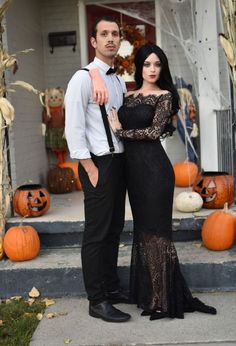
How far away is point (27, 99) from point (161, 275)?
3243mm

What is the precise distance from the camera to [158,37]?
6.68 meters

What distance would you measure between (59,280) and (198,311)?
1.17m

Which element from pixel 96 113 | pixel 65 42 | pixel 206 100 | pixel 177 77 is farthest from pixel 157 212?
pixel 65 42

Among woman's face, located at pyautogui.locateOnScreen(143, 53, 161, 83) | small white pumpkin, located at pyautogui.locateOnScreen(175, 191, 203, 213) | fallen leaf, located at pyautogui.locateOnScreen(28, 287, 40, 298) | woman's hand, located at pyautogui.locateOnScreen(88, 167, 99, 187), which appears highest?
woman's face, located at pyautogui.locateOnScreen(143, 53, 161, 83)

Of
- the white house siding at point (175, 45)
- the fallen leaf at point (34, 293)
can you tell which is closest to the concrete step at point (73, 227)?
the fallen leaf at point (34, 293)

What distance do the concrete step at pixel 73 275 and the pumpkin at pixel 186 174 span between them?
6.85 feet

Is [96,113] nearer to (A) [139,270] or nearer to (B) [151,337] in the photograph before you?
(A) [139,270]

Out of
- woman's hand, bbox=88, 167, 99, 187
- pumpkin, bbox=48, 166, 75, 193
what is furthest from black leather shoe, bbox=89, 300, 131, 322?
pumpkin, bbox=48, 166, 75, 193

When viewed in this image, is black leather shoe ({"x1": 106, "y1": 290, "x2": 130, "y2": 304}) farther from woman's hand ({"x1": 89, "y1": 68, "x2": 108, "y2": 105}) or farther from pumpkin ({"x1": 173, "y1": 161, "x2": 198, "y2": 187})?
pumpkin ({"x1": 173, "y1": 161, "x2": 198, "y2": 187})

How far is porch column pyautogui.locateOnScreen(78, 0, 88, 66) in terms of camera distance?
6.73 m

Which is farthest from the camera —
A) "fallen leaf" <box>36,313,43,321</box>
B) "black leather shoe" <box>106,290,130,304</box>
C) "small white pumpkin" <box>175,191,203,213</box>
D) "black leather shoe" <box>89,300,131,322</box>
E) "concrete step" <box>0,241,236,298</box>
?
"small white pumpkin" <box>175,191,203,213</box>

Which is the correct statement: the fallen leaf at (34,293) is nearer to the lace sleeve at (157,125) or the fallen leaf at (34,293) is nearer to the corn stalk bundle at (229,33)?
the lace sleeve at (157,125)

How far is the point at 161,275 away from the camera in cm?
360

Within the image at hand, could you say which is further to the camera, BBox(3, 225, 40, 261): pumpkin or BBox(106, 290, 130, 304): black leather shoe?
BBox(3, 225, 40, 261): pumpkin
